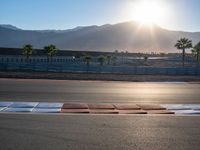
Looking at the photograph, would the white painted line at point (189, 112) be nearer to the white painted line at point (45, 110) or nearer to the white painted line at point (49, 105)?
the white painted line at point (45, 110)

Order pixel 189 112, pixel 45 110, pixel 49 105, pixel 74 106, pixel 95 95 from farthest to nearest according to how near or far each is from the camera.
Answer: pixel 95 95 < pixel 49 105 < pixel 74 106 < pixel 189 112 < pixel 45 110

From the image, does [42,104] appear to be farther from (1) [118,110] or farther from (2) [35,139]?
(2) [35,139]

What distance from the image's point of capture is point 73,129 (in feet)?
34.7

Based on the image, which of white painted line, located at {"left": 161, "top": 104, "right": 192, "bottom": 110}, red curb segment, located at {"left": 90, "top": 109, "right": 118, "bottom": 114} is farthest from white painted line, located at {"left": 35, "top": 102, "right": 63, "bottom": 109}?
white painted line, located at {"left": 161, "top": 104, "right": 192, "bottom": 110}

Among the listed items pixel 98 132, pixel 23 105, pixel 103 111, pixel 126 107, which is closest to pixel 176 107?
pixel 126 107

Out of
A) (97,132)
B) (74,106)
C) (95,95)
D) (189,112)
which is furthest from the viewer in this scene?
(95,95)

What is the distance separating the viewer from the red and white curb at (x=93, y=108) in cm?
1405

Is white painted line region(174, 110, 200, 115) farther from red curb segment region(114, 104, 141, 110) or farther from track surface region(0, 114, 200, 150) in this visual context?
red curb segment region(114, 104, 141, 110)

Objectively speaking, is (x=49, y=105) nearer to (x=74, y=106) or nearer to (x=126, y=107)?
(x=74, y=106)

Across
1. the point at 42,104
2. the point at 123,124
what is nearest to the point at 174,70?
the point at 42,104

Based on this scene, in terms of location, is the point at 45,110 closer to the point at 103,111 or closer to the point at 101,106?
the point at 103,111

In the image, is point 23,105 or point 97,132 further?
point 23,105

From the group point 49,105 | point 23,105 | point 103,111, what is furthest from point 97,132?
point 23,105

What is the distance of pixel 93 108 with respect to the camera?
49.2 feet
